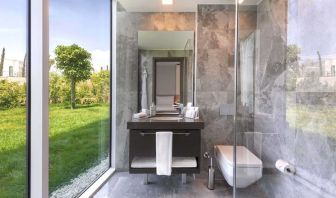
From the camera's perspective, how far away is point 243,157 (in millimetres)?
2938

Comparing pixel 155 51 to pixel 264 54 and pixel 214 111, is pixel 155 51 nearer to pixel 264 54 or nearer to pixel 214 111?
pixel 214 111

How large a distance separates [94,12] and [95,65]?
0.66 m

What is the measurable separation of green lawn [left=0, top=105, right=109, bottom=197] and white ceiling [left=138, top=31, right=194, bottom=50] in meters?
1.13

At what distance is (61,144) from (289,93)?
2314 millimetres

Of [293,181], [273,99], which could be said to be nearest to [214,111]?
[273,99]

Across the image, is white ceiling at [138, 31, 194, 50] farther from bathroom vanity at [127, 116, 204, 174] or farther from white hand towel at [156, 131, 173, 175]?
white hand towel at [156, 131, 173, 175]

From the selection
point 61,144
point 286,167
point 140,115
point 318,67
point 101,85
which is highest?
point 318,67

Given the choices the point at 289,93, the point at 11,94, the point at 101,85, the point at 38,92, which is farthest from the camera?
the point at 101,85

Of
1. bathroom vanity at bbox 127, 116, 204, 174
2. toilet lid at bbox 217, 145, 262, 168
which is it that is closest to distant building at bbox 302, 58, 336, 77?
toilet lid at bbox 217, 145, 262, 168

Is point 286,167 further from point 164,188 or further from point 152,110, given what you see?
point 152,110

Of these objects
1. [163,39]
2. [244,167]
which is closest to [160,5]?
[163,39]

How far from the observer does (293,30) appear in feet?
8.27

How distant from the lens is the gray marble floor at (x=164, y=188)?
119 inches

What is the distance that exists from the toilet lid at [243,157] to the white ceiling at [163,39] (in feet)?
5.27
